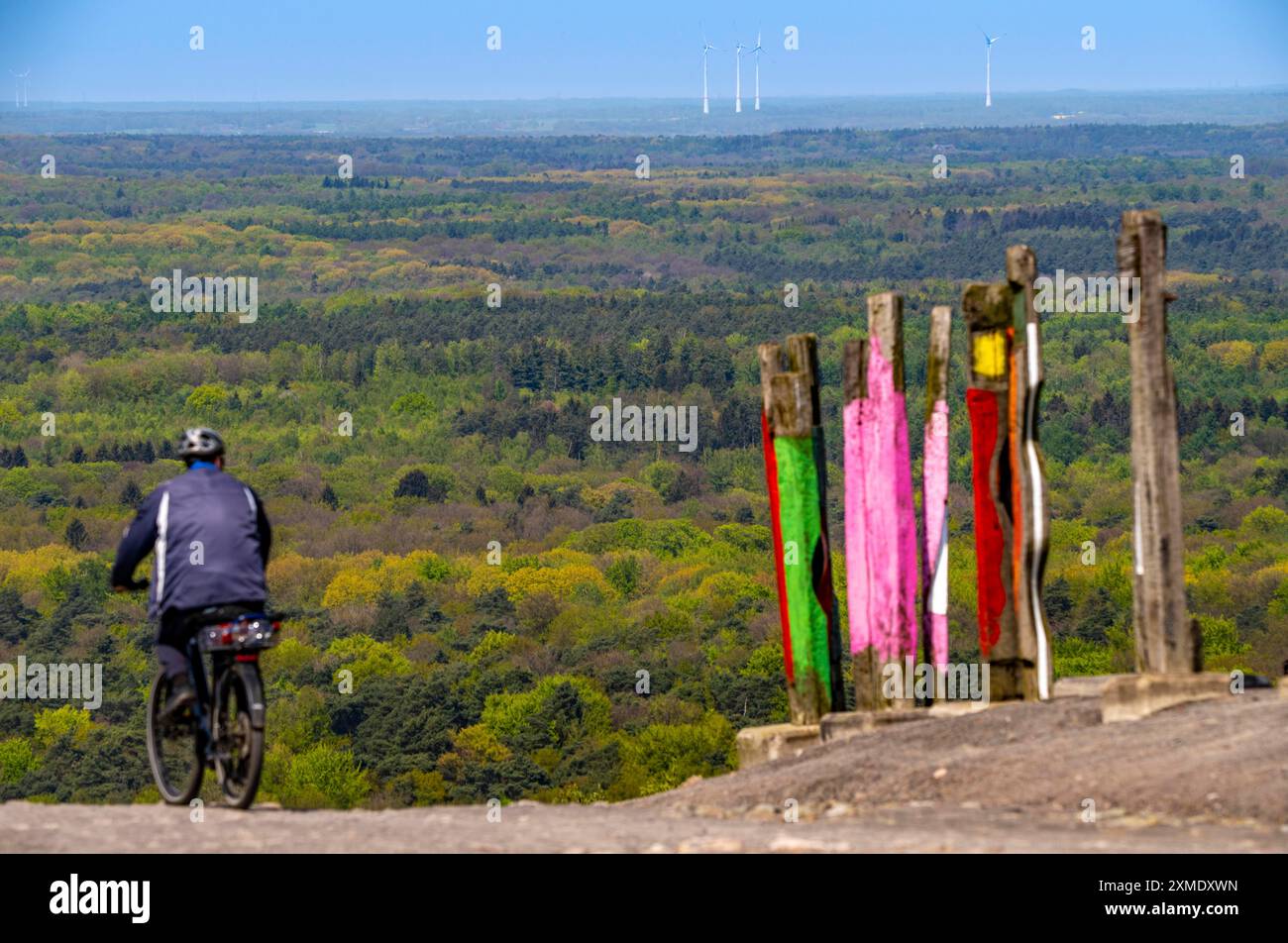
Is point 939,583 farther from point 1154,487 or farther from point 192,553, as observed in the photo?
point 192,553

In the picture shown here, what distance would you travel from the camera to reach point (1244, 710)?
47.5 feet

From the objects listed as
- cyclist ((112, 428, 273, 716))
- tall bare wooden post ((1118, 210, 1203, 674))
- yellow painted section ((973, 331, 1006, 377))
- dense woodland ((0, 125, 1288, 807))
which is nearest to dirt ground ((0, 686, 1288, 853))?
tall bare wooden post ((1118, 210, 1203, 674))

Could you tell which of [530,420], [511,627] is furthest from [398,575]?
[530,420]

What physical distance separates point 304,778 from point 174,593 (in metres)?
72.1

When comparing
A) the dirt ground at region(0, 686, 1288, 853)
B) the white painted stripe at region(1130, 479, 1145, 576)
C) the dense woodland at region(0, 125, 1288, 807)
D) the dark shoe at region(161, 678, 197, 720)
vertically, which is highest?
the white painted stripe at region(1130, 479, 1145, 576)

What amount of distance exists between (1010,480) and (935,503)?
2.03 feet

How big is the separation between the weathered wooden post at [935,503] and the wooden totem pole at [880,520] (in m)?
0.12

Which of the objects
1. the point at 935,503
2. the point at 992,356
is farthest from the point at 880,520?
the point at 992,356

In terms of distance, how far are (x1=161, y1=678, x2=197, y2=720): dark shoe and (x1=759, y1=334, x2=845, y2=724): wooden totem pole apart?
4.83 metres

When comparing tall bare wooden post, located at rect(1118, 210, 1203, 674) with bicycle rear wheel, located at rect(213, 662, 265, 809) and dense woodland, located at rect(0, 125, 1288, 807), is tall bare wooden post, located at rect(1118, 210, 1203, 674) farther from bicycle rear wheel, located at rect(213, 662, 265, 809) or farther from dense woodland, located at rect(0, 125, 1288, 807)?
dense woodland, located at rect(0, 125, 1288, 807)

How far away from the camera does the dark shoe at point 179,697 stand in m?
13.8

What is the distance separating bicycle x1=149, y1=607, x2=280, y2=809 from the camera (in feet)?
44.0

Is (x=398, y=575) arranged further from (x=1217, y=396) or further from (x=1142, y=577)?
(x=1142, y=577)

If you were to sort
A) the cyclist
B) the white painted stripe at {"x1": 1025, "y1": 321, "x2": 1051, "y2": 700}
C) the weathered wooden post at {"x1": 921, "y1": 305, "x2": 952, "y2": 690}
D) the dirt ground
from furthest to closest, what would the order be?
the weathered wooden post at {"x1": 921, "y1": 305, "x2": 952, "y2": 690} → the white painted stripe at {"x1": 1025, "y1": 321, "x2": 1051, "y2": 700} → the cyclist → the dirt ground
